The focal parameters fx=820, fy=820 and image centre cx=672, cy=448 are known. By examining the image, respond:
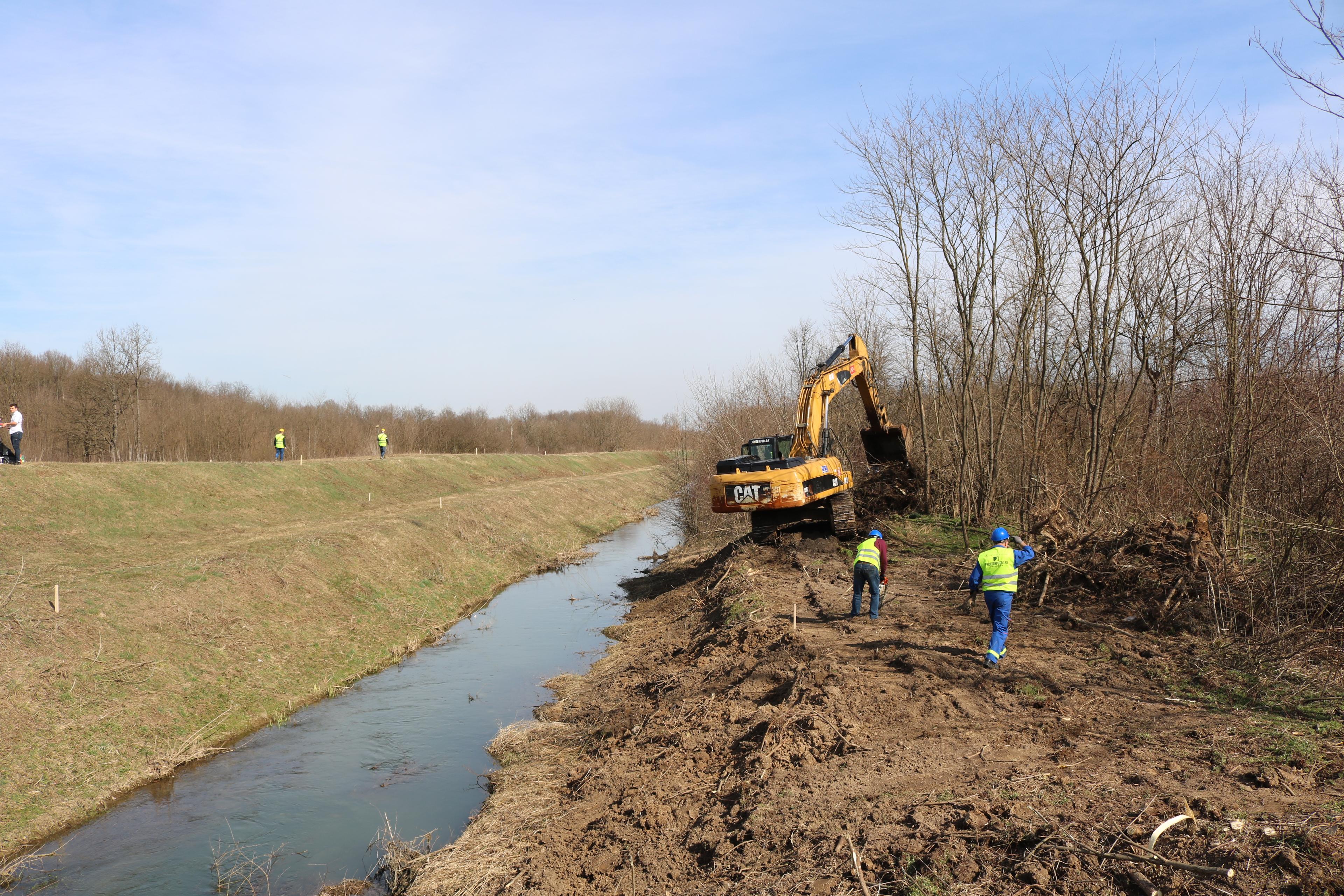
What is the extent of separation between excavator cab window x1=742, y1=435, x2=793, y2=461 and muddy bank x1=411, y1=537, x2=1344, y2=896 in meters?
6.20

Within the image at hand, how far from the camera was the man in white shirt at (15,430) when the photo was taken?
25297 millimetres

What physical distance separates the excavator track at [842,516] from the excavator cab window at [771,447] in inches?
61.8

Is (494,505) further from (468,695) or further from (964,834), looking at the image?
(964,834)

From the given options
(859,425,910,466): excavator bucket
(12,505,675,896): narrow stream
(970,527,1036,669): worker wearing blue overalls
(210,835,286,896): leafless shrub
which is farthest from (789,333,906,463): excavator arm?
(210,835,286,896): leafless shrub

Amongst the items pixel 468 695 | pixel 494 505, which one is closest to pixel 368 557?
pixel 468 695

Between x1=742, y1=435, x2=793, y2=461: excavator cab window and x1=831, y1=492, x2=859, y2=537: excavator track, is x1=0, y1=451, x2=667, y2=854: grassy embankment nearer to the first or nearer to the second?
x1=742, y1=435, x2=793, y2=461: excavator cab window

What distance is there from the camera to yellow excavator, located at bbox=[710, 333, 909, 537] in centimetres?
1689

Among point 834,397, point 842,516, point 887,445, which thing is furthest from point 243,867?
point 887,445

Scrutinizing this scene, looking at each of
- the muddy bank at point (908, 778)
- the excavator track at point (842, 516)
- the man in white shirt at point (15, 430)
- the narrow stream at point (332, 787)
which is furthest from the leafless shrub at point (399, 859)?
the man in white shirt at point (15, 430)

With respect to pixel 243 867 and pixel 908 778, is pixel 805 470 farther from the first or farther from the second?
pixel 243 867

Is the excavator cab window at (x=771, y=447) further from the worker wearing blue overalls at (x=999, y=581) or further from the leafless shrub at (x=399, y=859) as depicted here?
the leafless shrub at (x=399, y=859)

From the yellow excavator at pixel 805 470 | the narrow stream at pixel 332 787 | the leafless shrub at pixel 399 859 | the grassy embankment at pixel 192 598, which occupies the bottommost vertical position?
the narrow stream at pixel 332 787

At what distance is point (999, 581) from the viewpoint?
10164mm

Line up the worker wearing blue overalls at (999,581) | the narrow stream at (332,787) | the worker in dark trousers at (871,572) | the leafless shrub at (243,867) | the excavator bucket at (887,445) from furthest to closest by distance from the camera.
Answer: the excavator bucket at (887,445) < the worker in dark trousers at (871,572) < the worker wearing blue overalls at (999,581) < the narrow stream at (332,787) < the leafless shrub at (243,867)
